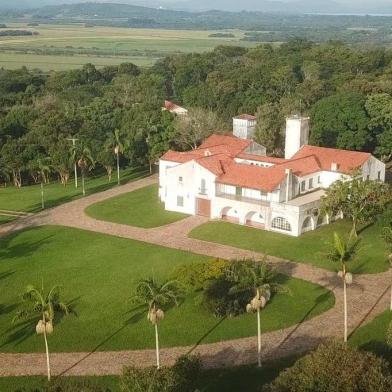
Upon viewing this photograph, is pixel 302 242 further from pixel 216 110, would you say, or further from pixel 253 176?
pixel 216 110

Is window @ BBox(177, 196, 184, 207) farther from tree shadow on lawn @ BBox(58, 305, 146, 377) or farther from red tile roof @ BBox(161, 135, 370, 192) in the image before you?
tree shadow on lawn @ BBox(58, 305, 146, 377)

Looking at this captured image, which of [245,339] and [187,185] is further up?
[187,185]

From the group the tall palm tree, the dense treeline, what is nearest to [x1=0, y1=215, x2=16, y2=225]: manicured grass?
the tall palm tree

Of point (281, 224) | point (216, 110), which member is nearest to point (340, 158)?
point (281, 224)

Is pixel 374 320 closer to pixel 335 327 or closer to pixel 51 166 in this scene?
pixel 335 327

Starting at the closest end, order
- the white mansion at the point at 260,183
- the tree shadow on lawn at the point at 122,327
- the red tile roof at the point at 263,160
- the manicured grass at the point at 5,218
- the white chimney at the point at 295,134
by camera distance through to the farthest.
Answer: the tree shadow on lawn at the point at 122,327
the white mansion at the point at 260,183
the red tile roof at the point at 263,160
the manicured grass at the point at 5,218
the white chimney at the point at 295,134

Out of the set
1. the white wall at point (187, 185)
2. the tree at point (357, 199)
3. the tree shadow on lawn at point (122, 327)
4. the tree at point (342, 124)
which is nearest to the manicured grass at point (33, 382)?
the tree shadow on lawn at point (122, 327)

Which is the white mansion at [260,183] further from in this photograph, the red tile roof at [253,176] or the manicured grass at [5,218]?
the manicured grass at [5,218]
